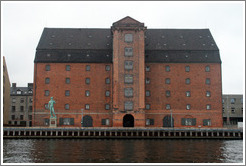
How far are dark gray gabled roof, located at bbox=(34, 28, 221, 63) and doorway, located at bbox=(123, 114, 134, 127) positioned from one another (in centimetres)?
1061

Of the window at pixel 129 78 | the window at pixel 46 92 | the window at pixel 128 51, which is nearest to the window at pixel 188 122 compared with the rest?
the window at pixel 129 78

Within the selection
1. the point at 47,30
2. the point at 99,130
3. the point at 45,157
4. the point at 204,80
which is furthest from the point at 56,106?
the point at 45,157

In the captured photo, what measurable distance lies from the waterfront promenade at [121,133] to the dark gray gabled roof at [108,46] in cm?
1387

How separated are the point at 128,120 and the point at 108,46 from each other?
14732 millimetres

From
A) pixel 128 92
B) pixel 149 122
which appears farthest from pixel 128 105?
pixel 149 122

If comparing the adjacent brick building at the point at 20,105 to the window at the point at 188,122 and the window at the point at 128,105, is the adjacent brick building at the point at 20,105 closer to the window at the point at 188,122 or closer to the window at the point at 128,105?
the window at the point at 128,105

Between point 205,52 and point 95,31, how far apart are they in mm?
22155

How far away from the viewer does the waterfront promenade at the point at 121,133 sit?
53.3 meters

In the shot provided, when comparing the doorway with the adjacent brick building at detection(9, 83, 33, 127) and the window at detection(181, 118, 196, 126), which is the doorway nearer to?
the window at detection(181, 118, 196, 126)

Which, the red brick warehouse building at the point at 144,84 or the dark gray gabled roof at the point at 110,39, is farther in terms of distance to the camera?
the dark gray gabled roof at the point at 110,39

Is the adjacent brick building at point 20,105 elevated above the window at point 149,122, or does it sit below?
above

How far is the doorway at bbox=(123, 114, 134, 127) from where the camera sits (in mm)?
59819

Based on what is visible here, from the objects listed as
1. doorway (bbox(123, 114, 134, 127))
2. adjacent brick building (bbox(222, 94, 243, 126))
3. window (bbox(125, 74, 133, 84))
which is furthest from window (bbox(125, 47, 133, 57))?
adjacent brick building (bbox(222, 94, 243, 126))

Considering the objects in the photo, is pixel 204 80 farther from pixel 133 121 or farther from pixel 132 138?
pixel 132 138
